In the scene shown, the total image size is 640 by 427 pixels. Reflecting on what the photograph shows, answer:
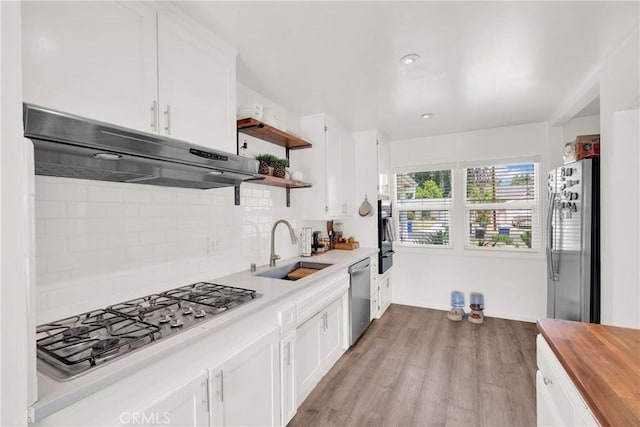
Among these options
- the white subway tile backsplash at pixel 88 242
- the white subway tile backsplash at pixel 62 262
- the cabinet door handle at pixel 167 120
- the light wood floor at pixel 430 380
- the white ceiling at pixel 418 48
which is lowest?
the light wood floor at pixel 430 380

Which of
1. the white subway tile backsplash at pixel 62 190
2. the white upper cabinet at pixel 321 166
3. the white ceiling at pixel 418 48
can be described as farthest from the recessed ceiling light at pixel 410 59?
the white subway tile backsplash at pixel 62 190

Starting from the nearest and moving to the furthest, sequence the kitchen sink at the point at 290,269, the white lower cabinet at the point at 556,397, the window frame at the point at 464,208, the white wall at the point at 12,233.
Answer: the white wall at the point at 12,233 < the white lower cabinet at the point at 556,397 < the kitchen sink at the point at 290,269 < the window frame at the point at 464,208

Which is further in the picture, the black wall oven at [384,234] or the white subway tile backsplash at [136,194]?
the black wall oven at [384,234]

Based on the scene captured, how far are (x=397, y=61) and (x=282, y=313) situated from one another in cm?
180

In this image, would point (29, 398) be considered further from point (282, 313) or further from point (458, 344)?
point (458, 344)

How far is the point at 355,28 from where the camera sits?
1649 millimetres

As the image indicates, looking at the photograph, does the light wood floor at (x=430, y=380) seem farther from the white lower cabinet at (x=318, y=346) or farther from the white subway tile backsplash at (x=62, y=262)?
the white subway tile backsplash at (x=62, y=262)

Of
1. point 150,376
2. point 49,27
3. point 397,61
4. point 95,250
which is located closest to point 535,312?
point 397,61

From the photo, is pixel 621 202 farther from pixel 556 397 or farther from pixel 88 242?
pixel 88 242

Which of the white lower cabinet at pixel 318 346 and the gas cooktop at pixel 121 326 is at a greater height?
the gas cooktop at pixel 121 326

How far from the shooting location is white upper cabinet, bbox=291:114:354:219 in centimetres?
305

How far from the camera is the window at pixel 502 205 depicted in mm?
3619

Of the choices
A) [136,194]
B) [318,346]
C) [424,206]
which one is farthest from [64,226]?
[424,206]

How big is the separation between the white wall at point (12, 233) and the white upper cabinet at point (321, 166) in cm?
250
